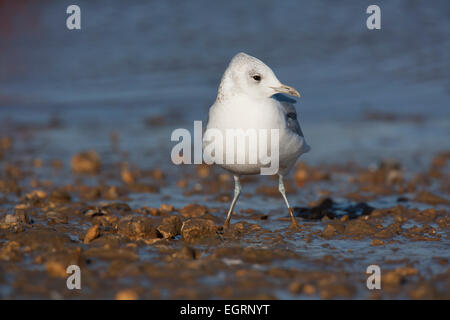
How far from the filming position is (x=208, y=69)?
14.7 m

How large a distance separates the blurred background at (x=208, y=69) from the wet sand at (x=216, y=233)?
4.07 feet

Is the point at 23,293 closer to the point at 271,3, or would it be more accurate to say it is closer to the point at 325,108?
the point at 325,108

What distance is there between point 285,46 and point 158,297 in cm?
1217

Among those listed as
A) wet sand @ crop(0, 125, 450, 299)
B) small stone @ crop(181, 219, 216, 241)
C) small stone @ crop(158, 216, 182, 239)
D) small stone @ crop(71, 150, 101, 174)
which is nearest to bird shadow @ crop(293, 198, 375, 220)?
wet sand @ crop(0, 125, 450, 299)

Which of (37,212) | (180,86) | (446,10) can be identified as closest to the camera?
(37,212)

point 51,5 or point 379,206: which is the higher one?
point 51,5

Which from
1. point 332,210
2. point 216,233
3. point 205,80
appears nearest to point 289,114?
point 216,233

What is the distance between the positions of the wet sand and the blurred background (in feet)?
4.07

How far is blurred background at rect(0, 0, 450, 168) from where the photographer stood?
10.7 m

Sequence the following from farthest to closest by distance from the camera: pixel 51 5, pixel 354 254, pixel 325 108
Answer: pixel 51 5, pixel 325 108, pixel 354 254

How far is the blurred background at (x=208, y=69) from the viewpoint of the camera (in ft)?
35.2

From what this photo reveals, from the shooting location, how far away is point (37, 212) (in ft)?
19.4

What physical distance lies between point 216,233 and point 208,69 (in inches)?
392

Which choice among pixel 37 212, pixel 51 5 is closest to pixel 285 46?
pixel 51 5
